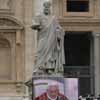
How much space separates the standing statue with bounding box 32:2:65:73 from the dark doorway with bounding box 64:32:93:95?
870 inches

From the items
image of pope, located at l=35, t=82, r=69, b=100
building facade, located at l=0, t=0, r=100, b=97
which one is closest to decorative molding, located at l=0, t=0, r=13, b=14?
building facade, located at l=0, t=0, r=100, b=97

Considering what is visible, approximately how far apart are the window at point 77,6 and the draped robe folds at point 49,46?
23.4 meters

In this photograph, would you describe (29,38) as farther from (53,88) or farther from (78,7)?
(53,88)

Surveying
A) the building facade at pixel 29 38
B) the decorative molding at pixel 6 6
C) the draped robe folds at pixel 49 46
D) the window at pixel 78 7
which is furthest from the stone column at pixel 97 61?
the draped robe folds at pixel 49 46

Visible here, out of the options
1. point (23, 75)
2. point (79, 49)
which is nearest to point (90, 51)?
point (79, 49)

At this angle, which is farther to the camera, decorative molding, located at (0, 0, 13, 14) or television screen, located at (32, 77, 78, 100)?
decorative molding, located at (0, 0, 13, 14)

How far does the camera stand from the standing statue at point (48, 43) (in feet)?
50.8

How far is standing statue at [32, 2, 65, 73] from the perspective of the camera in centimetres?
1549

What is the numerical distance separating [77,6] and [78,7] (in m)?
0.10

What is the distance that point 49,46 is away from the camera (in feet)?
51.0

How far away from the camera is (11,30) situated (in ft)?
124

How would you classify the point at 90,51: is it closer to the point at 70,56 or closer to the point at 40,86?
the point at 70,56

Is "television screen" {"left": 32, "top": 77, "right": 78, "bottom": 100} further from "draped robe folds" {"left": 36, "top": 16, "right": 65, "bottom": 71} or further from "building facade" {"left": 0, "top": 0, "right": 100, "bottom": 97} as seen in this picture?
"building facade" {"left": 0, "top": 0, "right": 100, "bottom": 97}

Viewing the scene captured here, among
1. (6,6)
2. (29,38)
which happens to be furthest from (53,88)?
(6,6)
